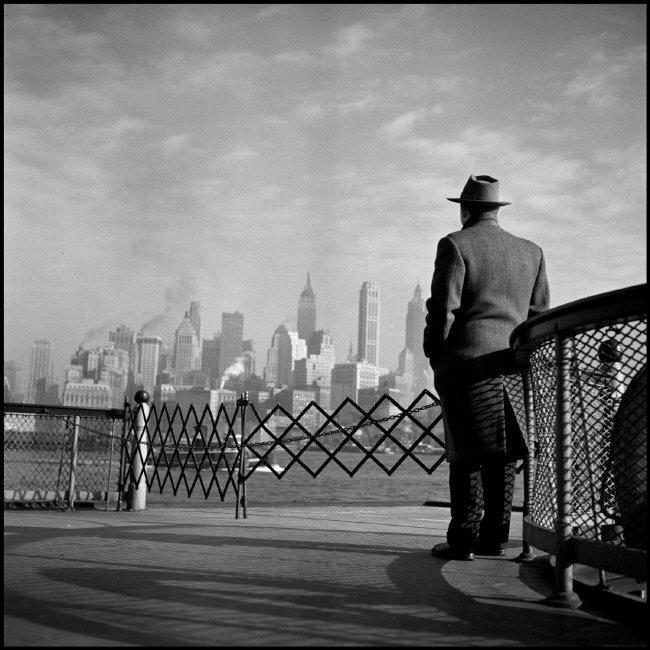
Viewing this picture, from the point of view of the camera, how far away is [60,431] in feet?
28.1

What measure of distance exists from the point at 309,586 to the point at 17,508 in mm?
5435

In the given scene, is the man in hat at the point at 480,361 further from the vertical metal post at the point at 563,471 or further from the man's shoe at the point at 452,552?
the vertical metal post at the point at 563,471

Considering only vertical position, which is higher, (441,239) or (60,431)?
(441,239)

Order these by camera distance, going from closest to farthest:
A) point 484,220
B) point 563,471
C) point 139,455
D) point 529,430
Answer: point 563,471 < point 529,430 < point 484,220 < point 139,455

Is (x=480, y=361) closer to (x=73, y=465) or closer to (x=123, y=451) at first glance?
(x=73, y=465)

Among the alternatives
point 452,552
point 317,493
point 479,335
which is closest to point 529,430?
point 479,335

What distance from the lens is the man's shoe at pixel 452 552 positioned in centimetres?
420

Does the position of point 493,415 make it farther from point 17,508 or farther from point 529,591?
point 17,508

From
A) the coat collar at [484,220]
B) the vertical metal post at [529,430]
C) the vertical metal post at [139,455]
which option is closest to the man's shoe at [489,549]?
the vertical metal post at [529,430]

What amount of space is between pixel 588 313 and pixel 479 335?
119 cm

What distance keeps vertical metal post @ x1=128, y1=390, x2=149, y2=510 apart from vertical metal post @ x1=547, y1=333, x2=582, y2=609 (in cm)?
555

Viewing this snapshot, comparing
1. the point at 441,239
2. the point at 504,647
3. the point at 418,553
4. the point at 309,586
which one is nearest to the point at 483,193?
the point at 441,239

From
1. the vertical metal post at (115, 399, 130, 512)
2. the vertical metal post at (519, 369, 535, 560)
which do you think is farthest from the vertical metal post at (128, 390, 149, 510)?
the vertical metal post at (519, 369, 535, 560)

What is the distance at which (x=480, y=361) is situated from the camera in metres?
4.12
